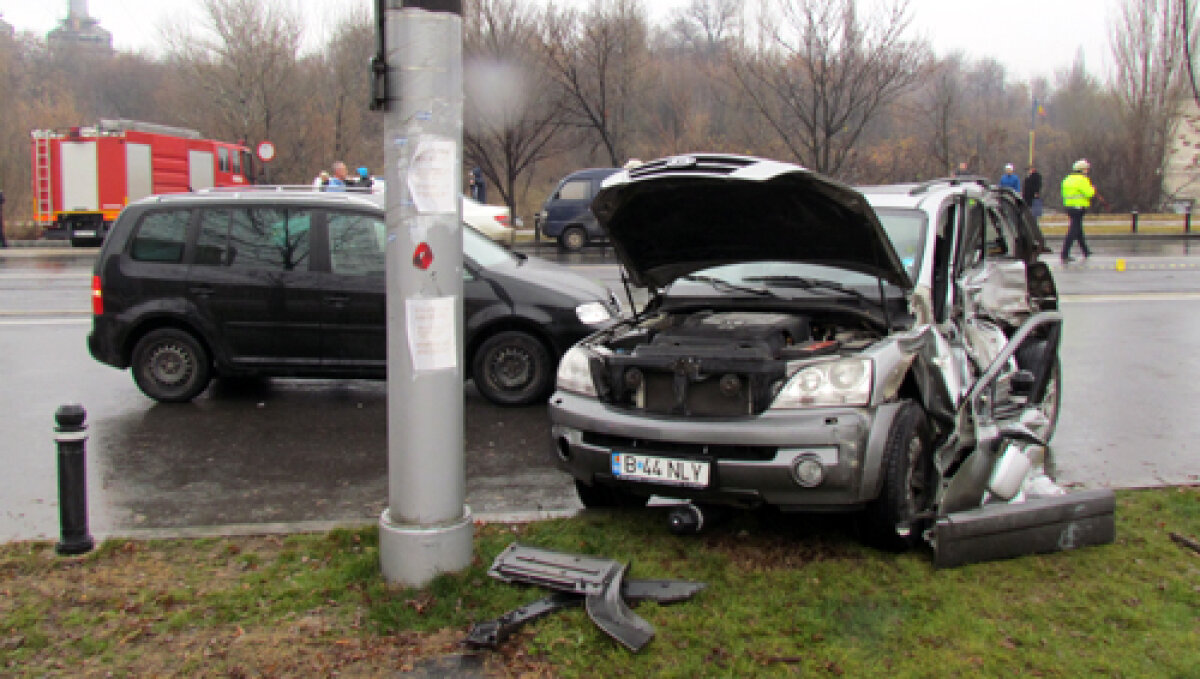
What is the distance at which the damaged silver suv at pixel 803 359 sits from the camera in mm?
4324

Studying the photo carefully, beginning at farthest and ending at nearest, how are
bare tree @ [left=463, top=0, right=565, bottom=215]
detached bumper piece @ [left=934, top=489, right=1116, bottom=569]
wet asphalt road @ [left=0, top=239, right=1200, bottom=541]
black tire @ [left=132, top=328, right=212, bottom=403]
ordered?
bare tree @ [left=463, top=0, right=565, bottom=215] < black tire @ [left=132, top=328, right=212, bottom=403] < wet asphalt road @ [left=0, top=239, right=1200, bottom=541] < detached bumper piece @ [left=934, top=489, right=1116, bottom=569]

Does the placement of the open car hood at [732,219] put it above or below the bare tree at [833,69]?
below

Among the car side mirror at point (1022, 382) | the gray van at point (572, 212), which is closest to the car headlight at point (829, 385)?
the car side mirror at point (1022, 382)

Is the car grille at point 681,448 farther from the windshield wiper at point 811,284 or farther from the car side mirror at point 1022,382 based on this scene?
the car side mirror at point 1022,382

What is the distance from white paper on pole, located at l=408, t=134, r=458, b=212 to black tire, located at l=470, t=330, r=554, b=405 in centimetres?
402

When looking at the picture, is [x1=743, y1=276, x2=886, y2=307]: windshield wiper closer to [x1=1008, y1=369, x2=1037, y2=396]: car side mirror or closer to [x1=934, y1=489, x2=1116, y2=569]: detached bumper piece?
[x1=1008, y1=369, x2=1037, y2=396]: car side mirror

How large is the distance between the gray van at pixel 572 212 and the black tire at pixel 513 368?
16.8 m

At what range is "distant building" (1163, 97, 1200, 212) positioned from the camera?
37781 mm

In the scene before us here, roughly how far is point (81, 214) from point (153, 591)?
29.6 m

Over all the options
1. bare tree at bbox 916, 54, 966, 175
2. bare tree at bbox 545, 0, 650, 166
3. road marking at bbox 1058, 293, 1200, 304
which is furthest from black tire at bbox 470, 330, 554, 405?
bare tree at bbox 545, 0, 650, 166

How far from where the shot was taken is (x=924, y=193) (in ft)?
18.9

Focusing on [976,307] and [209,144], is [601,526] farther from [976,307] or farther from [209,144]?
[209,144]

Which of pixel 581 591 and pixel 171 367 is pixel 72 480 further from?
pixel 171 367

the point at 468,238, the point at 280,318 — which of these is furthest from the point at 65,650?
the point at 468,238
